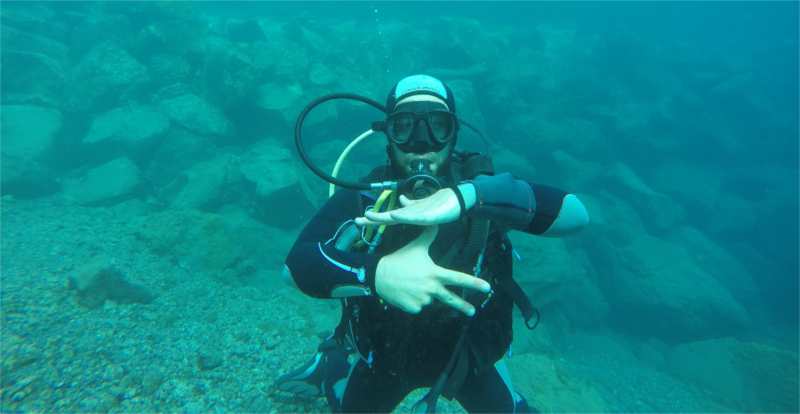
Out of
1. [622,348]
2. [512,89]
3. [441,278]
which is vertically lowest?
[622,348]

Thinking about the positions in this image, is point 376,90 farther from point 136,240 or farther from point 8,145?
point 8,145

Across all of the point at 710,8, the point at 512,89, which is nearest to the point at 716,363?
the point at 512,89

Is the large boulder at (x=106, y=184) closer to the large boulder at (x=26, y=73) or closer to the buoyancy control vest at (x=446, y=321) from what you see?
the large boulder at (x=26, y=73)

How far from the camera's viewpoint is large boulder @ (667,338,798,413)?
24.1 ft

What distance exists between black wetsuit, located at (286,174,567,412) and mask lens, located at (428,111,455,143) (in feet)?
1.90

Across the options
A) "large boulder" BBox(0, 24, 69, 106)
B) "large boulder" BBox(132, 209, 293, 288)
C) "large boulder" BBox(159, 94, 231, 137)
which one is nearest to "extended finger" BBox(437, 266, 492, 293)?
"large boulder" BBox(132, 209, 293, 288)

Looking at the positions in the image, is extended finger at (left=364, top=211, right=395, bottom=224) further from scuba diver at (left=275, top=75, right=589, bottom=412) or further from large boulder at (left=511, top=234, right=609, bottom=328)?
large boulder at (left=511, top=234, right=609, bottom=328)

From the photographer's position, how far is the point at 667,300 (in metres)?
9.71

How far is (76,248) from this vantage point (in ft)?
20.0

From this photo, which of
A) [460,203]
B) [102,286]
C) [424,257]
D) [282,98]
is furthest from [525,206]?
[282,98]

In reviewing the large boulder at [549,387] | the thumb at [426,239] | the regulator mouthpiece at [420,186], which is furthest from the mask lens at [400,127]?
the large boulder at [549,387]

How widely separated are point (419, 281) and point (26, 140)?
521 inches

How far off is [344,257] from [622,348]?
10618mm

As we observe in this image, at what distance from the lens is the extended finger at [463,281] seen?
1.21 m
